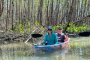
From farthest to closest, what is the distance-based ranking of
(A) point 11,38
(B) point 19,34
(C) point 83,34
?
(C) point 83,34 → (B) point 19,34 → (A) point 11,38

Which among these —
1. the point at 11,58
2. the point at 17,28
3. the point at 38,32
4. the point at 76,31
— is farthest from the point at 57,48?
the point at 76,31

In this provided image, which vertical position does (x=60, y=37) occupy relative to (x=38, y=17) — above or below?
below

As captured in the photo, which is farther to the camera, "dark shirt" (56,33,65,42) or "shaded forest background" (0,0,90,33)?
"shaded forest background" (0,0,90,33)

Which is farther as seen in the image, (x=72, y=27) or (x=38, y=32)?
(x=72, y=27)

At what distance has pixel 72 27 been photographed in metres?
18.2

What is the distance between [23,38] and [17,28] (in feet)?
9.18

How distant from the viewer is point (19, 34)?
558 inches

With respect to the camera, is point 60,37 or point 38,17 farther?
point 38,17

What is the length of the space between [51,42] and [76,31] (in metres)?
10.7

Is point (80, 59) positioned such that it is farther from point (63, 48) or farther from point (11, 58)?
point (11, 58)

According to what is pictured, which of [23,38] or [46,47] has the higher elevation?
[46,47]

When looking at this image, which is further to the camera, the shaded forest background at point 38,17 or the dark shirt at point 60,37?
the shaded forest background at point 38,17

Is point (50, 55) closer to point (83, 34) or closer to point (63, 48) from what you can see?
point (63, 48)

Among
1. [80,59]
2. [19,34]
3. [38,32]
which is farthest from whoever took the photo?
[38,32]
